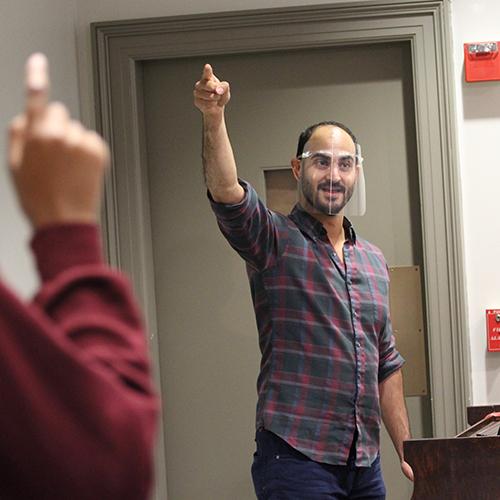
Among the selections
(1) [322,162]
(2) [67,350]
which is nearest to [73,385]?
(2) [67,350]

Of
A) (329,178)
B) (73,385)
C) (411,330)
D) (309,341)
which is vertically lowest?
(411,330)

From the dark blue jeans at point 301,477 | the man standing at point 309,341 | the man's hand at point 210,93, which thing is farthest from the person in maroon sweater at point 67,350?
the dark blue jeans at point 301,477

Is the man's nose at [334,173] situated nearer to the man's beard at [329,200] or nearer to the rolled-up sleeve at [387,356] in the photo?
the man's beard at [329,200]

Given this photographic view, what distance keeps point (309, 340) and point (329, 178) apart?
46cm

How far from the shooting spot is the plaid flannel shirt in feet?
8.11

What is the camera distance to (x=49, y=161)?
2.64ft

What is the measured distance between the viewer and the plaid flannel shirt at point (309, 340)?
247 cm

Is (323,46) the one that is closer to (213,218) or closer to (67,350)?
(213,218)

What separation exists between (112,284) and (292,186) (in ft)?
10.4

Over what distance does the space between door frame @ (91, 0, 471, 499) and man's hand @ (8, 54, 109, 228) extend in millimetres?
3089

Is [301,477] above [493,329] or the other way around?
the other way around

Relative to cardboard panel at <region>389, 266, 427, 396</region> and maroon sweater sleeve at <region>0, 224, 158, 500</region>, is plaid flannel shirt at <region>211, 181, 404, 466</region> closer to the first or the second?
cardboard panel at <region>389, 266, 427, 396</region>

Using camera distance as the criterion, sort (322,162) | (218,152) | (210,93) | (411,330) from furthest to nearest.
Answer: (411,330)
(322,162)
(218,152)
(210,93)

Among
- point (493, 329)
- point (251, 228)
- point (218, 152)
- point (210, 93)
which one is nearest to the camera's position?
point (210, 93)
